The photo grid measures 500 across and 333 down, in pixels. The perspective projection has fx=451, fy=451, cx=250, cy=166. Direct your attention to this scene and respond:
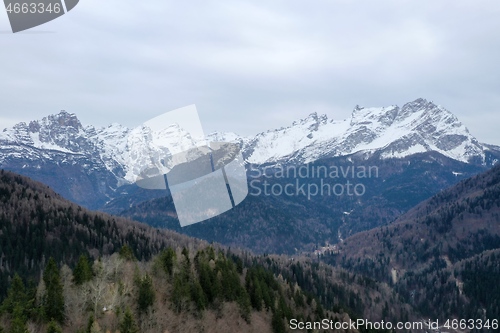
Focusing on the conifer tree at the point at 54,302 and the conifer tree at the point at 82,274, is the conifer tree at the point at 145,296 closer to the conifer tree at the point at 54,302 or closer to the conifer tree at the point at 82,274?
the conifer tree at the point at 82,274

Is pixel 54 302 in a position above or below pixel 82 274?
below

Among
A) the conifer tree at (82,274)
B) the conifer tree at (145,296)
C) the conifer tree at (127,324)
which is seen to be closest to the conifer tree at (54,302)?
the conifer tree at (82,274)

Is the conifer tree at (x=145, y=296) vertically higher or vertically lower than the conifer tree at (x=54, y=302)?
lower

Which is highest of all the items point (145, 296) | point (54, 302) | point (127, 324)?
point (54, 302)

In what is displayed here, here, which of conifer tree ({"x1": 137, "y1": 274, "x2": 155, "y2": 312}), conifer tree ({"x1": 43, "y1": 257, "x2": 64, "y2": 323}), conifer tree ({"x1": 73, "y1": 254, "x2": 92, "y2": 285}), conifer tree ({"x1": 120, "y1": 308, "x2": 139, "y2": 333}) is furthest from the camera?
conifer tree ({"x1": 73, "y1": 254, "x2": 92, "y2": 285})

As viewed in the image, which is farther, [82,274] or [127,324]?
[82,274]

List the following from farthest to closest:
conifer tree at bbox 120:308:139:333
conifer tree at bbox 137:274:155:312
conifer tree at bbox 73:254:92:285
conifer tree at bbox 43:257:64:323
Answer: conifer tree at bbox 73:254:92:285
conifer tree at bbox 137:274:155:312
conifer tree at bbox 43:257:64:323
conifer tree at bbox 120:308:139:333

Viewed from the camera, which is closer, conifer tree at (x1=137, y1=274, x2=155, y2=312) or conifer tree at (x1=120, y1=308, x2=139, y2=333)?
conifer tree at (x1=120, y1=308, x2=139, y2=333)

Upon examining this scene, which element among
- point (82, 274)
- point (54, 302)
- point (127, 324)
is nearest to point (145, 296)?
point (127, 324)

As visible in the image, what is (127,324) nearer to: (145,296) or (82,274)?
(145,296)

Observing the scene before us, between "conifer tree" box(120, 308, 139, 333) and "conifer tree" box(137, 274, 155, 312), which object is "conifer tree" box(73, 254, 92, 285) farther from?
"conifer tree" box(120, 308, 139, 333)

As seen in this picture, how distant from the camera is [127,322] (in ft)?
298

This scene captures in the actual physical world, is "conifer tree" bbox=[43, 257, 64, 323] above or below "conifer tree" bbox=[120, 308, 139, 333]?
above

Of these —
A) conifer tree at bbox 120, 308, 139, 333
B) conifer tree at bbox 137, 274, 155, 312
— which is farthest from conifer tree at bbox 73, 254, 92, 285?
conifer tree at bbox 120, 308, 139, 333
